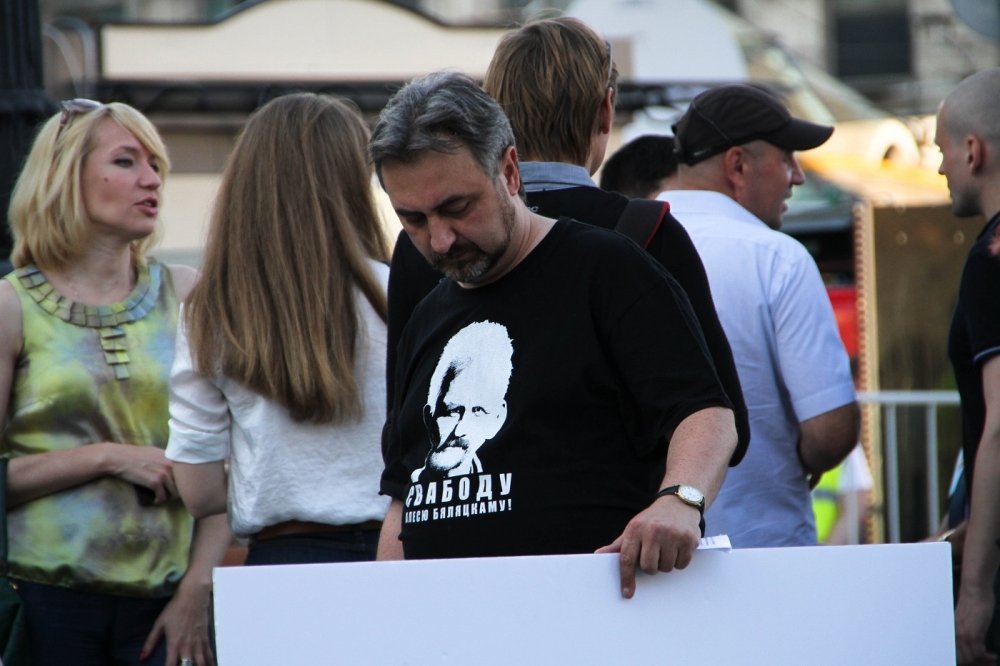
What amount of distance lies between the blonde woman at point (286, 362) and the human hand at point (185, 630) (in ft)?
0.87

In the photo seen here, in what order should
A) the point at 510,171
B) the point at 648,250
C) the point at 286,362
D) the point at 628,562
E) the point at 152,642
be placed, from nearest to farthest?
1. the point at 628,562
2. the point at 510,171
3. the point at 648,250
4. the point at 286,362
5. the point at 152,642

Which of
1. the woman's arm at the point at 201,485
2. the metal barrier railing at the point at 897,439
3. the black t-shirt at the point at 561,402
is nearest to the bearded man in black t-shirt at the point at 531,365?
the black t-shirt at the point at 561,402

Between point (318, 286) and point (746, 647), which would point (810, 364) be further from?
point (746, 647)

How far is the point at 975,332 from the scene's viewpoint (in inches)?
124

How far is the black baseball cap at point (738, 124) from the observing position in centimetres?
375

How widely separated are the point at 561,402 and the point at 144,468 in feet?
4.62

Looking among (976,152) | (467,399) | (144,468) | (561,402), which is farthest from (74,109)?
(976,152)

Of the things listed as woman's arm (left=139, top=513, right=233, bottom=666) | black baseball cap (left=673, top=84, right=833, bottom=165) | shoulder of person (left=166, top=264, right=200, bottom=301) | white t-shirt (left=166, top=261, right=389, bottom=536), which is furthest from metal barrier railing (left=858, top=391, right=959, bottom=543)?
white t-shirt (left=166, top=261, right=389, bottom=536)

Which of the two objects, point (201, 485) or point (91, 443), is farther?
point (91, 443)

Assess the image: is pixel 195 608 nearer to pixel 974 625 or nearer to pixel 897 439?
pixel 974 625

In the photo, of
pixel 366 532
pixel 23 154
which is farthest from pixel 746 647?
pixel 23 154

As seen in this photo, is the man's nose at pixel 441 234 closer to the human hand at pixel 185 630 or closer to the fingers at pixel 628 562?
the fingers at pixel 628 562

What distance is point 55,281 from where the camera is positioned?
3.43m

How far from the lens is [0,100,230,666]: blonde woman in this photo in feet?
10.6
